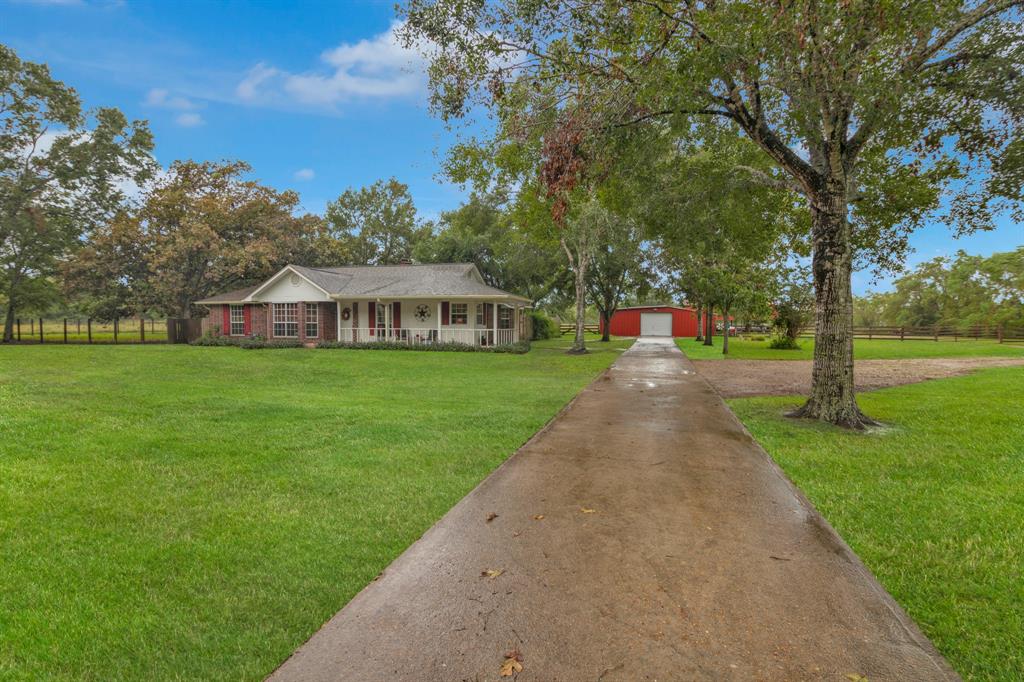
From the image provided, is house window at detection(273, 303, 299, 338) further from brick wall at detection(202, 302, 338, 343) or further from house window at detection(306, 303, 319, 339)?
house window at detection(306, 303, 319, 339)

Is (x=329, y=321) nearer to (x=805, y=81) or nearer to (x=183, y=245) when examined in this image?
(x=183, y=245)

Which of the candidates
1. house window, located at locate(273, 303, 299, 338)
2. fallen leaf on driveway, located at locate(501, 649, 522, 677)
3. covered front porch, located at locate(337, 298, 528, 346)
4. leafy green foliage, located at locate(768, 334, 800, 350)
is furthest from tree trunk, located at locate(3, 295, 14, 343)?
leafy green foliage, located at locate(768, 334, 800, 350)

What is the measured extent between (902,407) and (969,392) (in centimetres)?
274

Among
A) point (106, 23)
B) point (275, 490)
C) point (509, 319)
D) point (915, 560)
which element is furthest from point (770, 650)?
point (509, 319)

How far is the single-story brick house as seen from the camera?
24.7 metres

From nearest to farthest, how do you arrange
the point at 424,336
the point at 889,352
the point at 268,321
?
the point at 889,352 → the point at 424,336 → the point at 268,321

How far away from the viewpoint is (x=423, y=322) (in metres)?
25.5

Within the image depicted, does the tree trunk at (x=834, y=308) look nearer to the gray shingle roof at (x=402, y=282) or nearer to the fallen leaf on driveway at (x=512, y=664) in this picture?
the fallen leaf on driveway at (x=512, y=664)

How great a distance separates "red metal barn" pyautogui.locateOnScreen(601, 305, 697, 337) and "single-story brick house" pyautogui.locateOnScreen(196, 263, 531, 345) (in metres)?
23.5

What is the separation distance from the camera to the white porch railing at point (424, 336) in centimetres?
2442

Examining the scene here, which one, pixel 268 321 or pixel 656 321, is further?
pixel 656 321

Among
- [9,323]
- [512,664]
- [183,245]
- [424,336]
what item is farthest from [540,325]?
[512,664]

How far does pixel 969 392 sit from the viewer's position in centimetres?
1006

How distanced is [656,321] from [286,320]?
3308 centimetres
